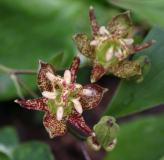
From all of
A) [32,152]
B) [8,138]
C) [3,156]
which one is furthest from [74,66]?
[8,138]

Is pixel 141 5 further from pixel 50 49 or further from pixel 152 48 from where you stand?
pixel 50 49

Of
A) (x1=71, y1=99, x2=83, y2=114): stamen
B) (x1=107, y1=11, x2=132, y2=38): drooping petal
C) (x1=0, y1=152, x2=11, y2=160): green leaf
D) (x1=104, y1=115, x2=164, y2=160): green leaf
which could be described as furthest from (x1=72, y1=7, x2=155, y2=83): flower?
(x1=104, y1=115, x2=164, y2=160): green leaf

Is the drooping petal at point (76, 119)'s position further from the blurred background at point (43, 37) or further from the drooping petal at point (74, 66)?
the blurred background at point (43, 37)

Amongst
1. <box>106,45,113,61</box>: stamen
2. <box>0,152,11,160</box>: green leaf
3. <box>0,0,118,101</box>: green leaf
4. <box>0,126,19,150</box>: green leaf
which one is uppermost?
<box>106,45,113,61</box>: stamen

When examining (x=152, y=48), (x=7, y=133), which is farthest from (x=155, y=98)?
(x=7, y=133)

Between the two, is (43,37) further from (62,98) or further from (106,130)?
(106,130)

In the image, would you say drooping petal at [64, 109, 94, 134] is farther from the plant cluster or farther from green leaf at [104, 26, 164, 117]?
green leaf at [104, 26, 164, 117]

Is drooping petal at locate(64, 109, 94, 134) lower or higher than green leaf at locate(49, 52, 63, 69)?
lower

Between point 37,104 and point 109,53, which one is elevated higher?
point 109,53
